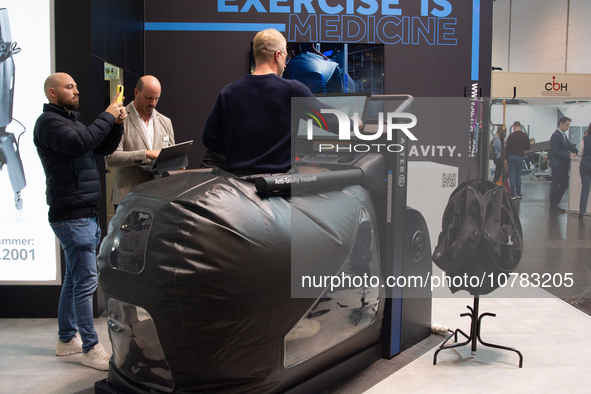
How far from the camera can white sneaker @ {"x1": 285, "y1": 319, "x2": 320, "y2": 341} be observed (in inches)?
75.7

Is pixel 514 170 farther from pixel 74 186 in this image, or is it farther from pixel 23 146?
pixel 23 146

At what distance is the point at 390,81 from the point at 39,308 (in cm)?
380

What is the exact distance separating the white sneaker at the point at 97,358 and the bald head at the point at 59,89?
135 cm

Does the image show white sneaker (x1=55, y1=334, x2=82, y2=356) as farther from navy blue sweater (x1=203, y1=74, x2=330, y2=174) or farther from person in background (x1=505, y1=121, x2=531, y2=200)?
person in background (x1=505, y1=121, x2=531, y2=200)

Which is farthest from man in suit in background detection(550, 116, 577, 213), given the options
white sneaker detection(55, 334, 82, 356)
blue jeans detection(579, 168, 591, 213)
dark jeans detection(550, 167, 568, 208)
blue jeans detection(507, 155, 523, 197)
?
white sneaker detection(55, 334, 82, 356)

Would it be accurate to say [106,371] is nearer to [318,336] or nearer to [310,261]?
[318,336]

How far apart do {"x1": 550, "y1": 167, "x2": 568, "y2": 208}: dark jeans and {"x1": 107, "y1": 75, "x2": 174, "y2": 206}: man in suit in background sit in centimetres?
303

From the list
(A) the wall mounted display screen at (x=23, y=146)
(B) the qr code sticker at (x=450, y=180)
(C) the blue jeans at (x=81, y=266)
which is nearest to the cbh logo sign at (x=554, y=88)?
(B) the qr code sticker at (x=450, y=180)

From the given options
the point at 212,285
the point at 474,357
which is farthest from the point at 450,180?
the point at 212,285

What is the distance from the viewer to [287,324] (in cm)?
185

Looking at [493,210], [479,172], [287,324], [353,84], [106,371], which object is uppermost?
[353,84]

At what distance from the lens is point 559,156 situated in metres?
3.65

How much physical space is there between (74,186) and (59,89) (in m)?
0.53

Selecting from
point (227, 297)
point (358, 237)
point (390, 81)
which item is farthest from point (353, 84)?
point (227, 297)
